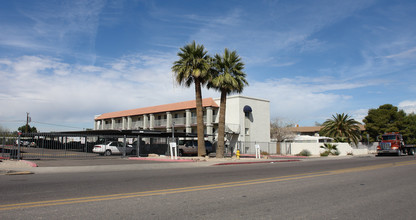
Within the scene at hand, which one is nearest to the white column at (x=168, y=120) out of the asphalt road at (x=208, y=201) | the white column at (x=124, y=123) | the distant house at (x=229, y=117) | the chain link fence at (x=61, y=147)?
the distant house at (x=229, y=117)

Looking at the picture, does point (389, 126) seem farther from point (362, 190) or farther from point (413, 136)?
point (362, 190)

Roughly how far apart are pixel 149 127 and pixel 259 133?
61.2 ft

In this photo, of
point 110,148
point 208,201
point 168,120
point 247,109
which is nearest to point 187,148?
point 110,148

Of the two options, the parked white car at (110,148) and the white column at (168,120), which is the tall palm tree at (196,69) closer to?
the parked white car at (110,148)

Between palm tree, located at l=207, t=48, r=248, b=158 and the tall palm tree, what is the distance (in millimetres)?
978

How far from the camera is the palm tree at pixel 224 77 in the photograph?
90.1 ft

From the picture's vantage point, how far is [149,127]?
5341 cm

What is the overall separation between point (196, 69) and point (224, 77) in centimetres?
247

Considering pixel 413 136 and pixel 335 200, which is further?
pixel 413 136

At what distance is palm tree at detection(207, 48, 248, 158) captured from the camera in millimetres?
27469

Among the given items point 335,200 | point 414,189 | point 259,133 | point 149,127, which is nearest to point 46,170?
point 335,200

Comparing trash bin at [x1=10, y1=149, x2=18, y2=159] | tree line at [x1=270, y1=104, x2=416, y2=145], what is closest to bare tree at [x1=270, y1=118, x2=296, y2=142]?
tree line at [x1=270, y1=104, x2=416, y2=145]

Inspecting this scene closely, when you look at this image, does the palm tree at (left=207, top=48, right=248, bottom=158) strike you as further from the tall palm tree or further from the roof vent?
the roof vent

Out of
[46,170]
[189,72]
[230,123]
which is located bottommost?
[46,170]
